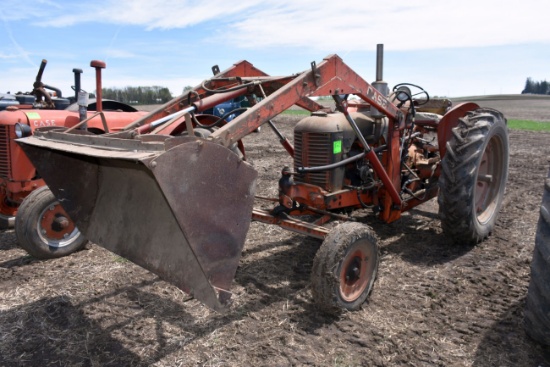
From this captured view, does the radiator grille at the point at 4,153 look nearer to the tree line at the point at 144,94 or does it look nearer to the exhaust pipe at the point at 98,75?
the exhaust pipe at the point at 98,75

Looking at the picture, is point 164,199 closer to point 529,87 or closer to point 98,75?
point 98,75

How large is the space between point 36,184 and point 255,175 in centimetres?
334

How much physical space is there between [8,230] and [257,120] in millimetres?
3902

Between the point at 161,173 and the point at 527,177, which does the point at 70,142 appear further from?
the point at 527,177

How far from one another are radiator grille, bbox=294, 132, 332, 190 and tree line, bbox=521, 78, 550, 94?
62177 mm

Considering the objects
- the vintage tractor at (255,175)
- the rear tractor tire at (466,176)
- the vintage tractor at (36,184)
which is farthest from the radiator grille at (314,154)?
the vintage tractor at (36,184)

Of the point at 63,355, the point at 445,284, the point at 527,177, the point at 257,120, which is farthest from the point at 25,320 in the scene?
the point at 527,177

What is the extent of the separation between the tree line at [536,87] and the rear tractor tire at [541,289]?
62891 millimetres

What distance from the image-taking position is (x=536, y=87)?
2355 inches

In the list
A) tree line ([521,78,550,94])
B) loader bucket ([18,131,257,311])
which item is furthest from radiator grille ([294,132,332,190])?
tree line ([521,78,550,94])

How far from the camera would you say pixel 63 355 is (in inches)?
113

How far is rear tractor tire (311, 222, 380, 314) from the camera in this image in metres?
3.15

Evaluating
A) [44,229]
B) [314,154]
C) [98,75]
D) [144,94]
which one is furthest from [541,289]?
[144,94]

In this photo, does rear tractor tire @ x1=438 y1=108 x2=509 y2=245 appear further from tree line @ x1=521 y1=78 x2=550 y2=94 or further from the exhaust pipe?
tree line @ x1=521 y1=78 x2=550 y2=94
